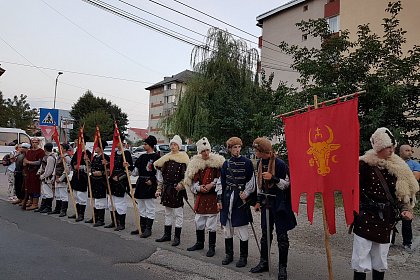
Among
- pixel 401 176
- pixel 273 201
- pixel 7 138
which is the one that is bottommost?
pixel 273 201

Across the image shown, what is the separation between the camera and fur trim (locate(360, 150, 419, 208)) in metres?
4.38

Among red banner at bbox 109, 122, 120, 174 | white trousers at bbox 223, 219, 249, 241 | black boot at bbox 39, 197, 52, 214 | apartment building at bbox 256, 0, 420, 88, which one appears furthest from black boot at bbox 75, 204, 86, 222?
apartment building at bbox 256, 0, 420, 88

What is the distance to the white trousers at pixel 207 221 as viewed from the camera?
6.43 meters

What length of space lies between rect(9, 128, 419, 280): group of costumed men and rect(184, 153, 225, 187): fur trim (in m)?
0.02

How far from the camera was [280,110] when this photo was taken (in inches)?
525

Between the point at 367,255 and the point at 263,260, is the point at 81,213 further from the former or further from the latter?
the point at 367,255

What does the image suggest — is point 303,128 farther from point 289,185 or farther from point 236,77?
point 236,77

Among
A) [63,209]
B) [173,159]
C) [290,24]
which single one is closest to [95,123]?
[290,24]

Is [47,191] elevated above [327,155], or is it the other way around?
[327,155]

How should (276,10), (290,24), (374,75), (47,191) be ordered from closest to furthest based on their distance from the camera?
(47,191) < (374,75) < (290,24) < (276,10)

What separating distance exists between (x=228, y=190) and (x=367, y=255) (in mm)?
2213

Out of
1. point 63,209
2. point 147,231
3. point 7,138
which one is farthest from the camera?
point 7,138

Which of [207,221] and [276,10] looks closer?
[207,221]

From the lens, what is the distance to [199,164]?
660cm
